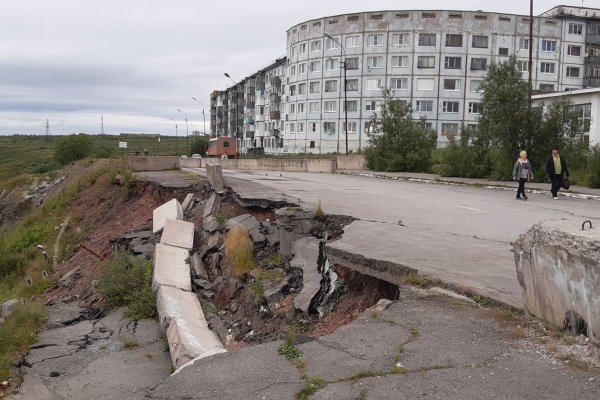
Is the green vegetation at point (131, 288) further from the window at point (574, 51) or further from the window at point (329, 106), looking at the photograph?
the window at point (574, 51)

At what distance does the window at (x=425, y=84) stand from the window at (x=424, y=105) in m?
1.62

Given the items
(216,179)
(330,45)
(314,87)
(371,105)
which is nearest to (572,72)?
(371,105)

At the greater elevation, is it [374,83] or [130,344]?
[374,83]

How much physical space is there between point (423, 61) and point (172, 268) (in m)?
61.8

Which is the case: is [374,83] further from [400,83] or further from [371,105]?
[400,83]

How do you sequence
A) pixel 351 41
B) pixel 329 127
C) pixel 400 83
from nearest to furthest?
pixel 400 83
pixel 351 41
pixel 329 127

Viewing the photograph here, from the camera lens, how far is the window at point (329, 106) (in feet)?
230

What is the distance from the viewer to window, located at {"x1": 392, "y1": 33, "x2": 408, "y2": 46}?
221 feet

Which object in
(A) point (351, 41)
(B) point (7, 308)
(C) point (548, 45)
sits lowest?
(B) point (7, 308)

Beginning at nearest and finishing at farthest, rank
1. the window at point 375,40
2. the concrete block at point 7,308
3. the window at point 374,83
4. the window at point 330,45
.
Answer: the concrete block at point 7,308, the window at point 375,40, the window at point 374,83, the window at point 330,45

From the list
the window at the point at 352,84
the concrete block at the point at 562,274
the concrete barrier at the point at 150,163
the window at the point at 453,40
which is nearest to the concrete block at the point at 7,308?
the concrete block at the point at 562,274

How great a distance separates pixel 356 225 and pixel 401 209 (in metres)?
3.67

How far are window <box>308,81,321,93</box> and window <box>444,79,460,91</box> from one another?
15.3 meters

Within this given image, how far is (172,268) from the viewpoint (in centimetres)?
1019
